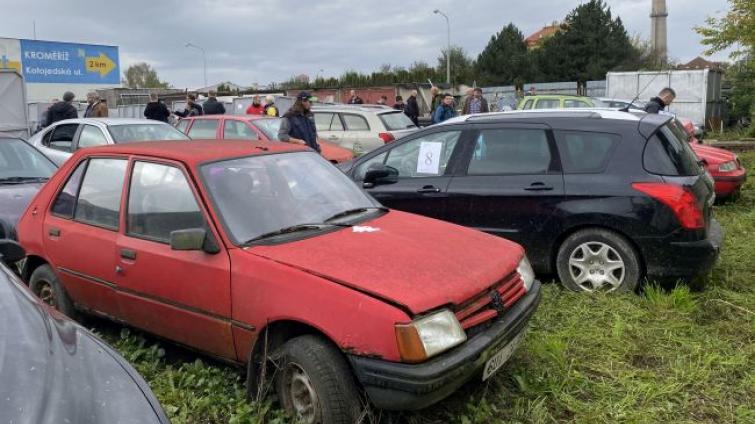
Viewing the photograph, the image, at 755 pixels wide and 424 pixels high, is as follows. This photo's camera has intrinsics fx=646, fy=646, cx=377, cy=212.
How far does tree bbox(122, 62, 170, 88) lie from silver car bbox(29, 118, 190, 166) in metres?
76.1

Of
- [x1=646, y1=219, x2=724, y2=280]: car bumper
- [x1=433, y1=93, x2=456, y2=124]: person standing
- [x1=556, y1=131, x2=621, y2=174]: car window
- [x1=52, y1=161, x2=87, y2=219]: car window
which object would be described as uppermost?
[x1=433, y1=93, x2=456, y2=124]: person standing

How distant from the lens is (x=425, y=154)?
20.0 ft

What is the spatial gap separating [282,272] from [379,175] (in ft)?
8.57

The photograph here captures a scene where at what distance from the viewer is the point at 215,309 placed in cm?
350

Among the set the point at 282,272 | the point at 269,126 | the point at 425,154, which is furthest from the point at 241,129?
the point at 282,272

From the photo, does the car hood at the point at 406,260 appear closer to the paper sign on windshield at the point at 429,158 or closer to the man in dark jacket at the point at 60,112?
the paper sign on windshield at the point at 429,158

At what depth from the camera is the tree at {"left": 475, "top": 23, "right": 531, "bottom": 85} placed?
55.2m

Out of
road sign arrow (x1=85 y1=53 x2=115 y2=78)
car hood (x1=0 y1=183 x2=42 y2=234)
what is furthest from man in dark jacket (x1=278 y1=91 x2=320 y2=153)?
road sign arrow (x1=85 y1=53 x2=115 y2=78)

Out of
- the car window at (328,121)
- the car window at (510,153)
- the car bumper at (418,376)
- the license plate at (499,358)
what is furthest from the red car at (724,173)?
the car bumper at (418,376)

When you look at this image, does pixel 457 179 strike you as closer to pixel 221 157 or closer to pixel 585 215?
pixel 585 215

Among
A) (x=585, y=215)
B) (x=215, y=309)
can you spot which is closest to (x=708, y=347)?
(x=585, y=215)

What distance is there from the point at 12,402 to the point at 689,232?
4575 millimetres

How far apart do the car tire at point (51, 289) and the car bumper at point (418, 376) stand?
259 centimetres

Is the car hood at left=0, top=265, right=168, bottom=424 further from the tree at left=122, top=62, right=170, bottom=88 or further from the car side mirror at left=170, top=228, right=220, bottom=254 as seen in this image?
the tree at left=122, top=62, right=170, bottom=88
